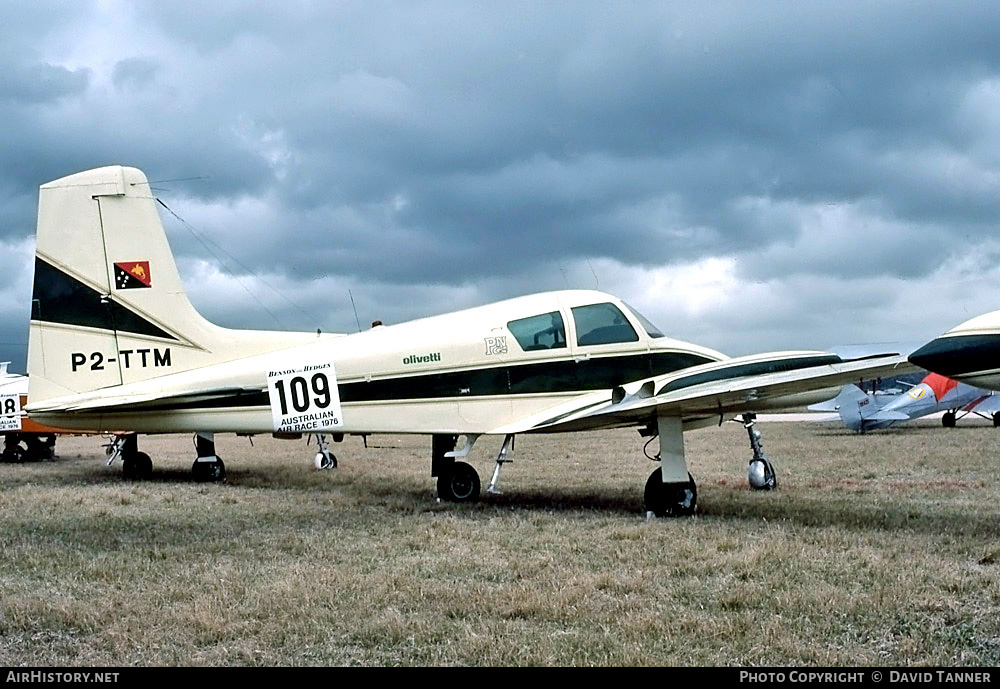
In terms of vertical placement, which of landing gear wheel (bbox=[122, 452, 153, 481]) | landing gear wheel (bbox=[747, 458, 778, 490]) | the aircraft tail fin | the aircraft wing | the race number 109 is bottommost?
landing gear wheel (bbox=[747, 458, 778, 490])

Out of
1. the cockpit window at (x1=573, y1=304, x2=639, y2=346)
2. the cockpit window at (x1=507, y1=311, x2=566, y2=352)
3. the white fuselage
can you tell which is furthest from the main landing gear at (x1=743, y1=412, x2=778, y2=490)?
the cockpit window at (x1=507, y1=311, x2=566, y2=352)

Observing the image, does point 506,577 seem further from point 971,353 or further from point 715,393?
point 971,353

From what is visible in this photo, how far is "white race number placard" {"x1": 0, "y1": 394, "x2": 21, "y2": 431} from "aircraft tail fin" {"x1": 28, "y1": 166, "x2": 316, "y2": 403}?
8787 mm

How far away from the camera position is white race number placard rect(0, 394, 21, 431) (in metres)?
19.2

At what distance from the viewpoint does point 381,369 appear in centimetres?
964

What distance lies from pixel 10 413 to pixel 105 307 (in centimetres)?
942

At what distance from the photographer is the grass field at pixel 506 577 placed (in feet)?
13.9

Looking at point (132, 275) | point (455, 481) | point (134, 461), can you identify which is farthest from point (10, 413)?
point (455, 481)

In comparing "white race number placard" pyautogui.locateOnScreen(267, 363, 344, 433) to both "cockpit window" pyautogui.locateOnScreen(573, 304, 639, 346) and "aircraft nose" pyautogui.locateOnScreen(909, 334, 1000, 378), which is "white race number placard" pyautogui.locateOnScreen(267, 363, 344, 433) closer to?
"cockpit window" pyautogui.locateOnScreen(573, 304, 639, 346)

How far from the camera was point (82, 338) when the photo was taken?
462 inches

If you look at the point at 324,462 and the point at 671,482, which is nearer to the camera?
the point at 671,482

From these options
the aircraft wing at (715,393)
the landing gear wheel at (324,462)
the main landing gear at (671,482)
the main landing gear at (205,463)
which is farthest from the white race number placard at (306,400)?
the landing gear wheel at (324,462)

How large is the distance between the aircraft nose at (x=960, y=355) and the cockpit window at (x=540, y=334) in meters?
3.88

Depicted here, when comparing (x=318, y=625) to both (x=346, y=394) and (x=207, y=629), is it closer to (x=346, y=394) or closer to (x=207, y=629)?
(x=207, y=629)
